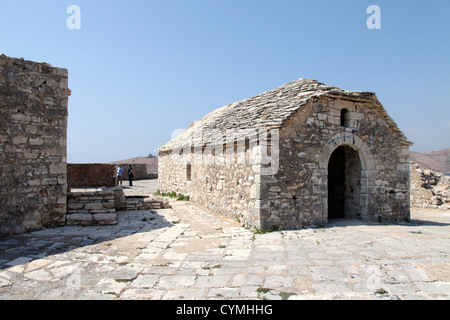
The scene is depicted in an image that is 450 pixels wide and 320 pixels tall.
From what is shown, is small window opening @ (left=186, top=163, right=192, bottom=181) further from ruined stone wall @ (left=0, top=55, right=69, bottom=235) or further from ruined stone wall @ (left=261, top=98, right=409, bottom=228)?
ruined stone wall @ (left=261, top=98, right=409, bottom=228)

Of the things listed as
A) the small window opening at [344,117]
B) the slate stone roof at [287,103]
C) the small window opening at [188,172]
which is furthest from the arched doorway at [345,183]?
the small window opening at [188,172]

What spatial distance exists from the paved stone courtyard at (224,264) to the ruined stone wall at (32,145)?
1.86ft

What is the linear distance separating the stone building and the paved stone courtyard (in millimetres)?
871

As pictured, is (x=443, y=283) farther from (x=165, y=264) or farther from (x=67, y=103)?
(x=67, y=103)

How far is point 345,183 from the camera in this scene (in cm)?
922

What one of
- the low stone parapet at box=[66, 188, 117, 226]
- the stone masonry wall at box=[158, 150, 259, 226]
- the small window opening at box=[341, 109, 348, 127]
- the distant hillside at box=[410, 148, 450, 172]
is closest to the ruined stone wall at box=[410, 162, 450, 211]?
the small window opening at box=[341, 109, 348, 127]

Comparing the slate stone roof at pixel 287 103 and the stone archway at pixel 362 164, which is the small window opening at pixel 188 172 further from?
the stone archway at pixel 362 164

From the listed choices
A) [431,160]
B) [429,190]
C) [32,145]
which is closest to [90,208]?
[32,145]

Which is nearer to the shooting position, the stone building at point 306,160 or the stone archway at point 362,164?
the stone building at point 306,160

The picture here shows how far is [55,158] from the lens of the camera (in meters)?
7.05

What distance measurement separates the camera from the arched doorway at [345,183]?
8.70 m

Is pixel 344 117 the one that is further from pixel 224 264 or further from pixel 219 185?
pixel 224 264

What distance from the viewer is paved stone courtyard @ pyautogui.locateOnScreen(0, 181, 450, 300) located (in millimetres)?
3764
